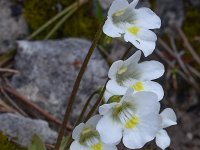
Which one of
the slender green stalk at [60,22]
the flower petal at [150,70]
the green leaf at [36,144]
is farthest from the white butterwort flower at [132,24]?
the slender green stalk at [60,22]

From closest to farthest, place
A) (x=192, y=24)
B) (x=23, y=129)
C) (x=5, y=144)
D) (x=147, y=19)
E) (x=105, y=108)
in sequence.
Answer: (x=105, y=108) → (x=147, y=19) → (x=5, y=144) → (x=23, y=129) → (x=192, y=24)

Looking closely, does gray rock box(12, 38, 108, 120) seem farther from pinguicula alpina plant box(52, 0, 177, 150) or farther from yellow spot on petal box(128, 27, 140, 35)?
yellow spot on petal box(128, 27, 140, 35)

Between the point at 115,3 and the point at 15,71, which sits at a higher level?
the point at 115,3

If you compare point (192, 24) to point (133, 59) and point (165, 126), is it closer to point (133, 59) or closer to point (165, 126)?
point (165, 126)

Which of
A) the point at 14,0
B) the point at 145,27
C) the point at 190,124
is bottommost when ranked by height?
the point at 190,124

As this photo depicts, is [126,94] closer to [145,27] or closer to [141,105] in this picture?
[141,105]

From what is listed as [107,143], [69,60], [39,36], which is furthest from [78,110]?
[107,143]

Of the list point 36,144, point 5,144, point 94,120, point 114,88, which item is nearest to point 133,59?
point 114,88
